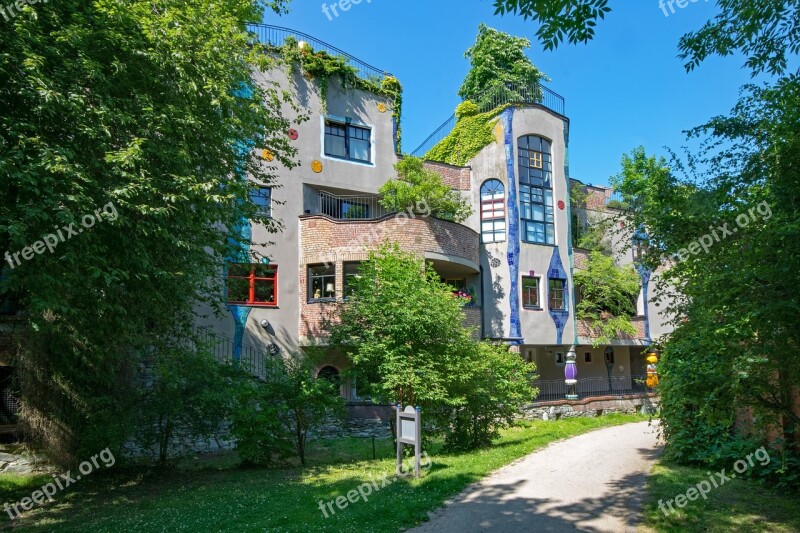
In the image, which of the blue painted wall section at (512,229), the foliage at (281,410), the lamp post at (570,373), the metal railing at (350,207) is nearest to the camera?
the foliage at (281,410)

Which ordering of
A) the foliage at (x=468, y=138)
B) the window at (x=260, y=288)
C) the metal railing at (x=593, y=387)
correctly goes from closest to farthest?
1. the window at (x=260, y=288)
2. the metal railing at (x=593, y=387)
3. the foliage at (x=468, y=138)

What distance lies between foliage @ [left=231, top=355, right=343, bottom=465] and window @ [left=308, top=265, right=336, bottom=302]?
6.53 metres

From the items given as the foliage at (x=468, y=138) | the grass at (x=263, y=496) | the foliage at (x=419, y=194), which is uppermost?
the foliage at (x=468, y=138)

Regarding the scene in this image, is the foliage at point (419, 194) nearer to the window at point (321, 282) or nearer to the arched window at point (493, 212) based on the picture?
the arched window at point (493, 212)

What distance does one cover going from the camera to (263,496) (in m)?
10.1

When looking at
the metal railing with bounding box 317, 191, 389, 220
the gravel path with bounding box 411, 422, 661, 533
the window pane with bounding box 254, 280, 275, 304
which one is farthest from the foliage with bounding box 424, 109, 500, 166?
the gravel path with bounding box 411, 422, 661, 533

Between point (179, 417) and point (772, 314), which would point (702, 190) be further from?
point (179, 417)

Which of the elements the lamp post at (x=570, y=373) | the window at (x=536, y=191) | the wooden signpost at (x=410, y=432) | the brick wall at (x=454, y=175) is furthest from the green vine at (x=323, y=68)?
the wooden signpost at (x=410, y=432)

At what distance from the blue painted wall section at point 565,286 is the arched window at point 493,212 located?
9.43ft

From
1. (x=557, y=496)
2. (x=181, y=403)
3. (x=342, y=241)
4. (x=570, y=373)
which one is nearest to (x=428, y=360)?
(x=557, y=496)

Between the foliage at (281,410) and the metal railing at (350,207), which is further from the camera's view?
the metal railing at (350,207)

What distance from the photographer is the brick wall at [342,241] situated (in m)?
21.0

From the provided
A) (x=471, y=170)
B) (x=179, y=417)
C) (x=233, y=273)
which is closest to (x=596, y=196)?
(x=471, y=170)

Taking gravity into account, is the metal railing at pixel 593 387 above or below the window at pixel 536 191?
below
